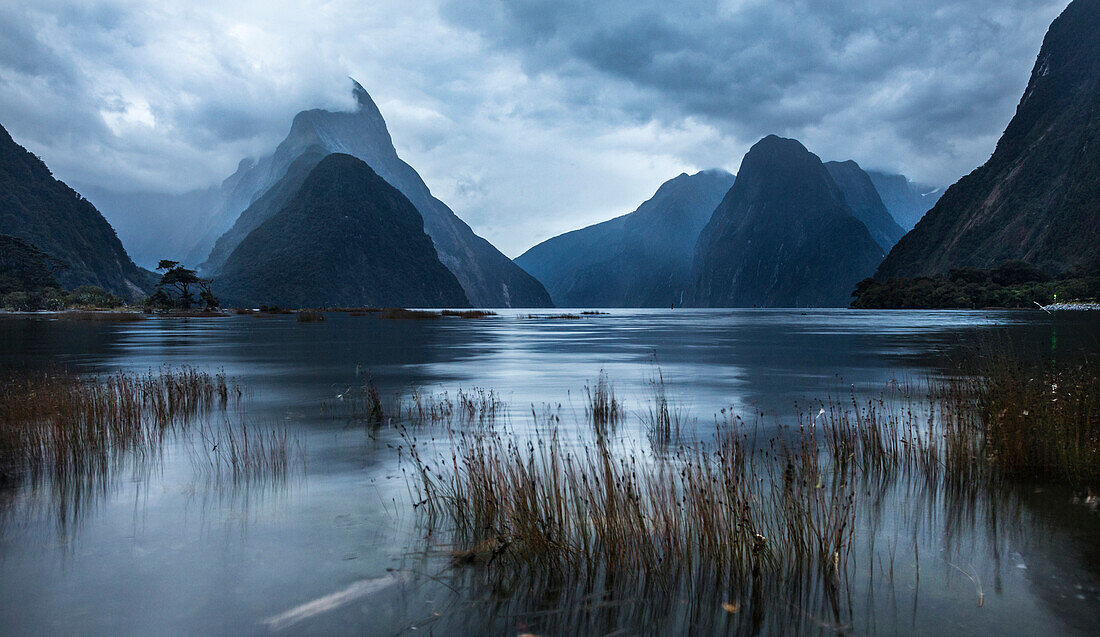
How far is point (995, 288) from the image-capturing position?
146 metres

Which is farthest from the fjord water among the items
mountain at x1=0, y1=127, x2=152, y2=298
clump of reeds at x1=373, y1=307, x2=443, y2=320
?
mountain at x1=0, y1=127, x2=152, y2=298

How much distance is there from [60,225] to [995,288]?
23043cm

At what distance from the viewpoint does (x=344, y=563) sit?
22.9 feet

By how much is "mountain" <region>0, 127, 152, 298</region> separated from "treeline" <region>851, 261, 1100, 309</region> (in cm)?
20605

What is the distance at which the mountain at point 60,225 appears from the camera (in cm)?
15100

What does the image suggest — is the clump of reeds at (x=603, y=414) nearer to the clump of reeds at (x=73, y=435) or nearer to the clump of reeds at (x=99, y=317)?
the clump of reeds at (x=73, y=435)

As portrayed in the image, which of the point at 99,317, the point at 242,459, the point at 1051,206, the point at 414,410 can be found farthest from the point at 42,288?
the point at 1051,206

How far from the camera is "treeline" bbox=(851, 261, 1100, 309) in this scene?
406ft

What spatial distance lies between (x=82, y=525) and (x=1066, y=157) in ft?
782

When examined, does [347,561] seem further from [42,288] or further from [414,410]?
[42,288]

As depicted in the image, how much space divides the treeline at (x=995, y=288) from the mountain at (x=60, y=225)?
206053mm

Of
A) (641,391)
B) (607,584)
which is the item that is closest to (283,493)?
(607,584)

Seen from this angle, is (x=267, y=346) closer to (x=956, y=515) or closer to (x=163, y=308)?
(x=956, y=515)

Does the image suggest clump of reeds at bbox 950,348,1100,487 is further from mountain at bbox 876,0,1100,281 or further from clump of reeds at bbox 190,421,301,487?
mountain at bbox 876,0,1100,281
